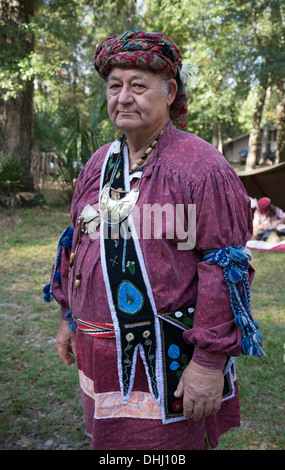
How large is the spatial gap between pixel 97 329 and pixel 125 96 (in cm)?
94

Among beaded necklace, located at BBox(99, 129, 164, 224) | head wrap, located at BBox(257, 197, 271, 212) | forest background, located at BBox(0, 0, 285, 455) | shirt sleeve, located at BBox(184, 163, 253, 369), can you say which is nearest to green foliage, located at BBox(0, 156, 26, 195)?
forest background, located at BBox(0, 0, 285, 455)

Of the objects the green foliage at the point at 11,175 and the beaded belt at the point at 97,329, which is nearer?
the beaded belt at the point at 97,329

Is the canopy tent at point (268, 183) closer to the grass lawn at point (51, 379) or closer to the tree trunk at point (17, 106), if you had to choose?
the grass lawn at point (51, 379)

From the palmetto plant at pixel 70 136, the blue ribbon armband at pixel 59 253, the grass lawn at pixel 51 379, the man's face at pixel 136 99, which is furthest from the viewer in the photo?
the palmetto plant at pixel 70 136

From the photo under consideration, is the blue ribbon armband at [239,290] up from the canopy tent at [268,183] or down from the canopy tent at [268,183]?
down

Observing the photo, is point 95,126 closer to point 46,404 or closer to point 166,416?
point 46,404

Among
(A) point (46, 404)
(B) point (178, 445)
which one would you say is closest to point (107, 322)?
(B) point (178, 445)

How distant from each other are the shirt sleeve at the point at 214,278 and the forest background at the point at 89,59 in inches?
316

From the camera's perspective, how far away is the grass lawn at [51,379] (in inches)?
114

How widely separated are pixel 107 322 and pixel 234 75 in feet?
52.6

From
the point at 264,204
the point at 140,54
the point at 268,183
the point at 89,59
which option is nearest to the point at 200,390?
the point at 140,54

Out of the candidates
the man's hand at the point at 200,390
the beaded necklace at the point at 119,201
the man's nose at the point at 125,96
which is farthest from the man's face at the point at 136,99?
the man's hand at the point at 200,390

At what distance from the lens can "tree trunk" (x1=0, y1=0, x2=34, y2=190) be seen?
30.1 feet

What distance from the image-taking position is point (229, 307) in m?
1.59
